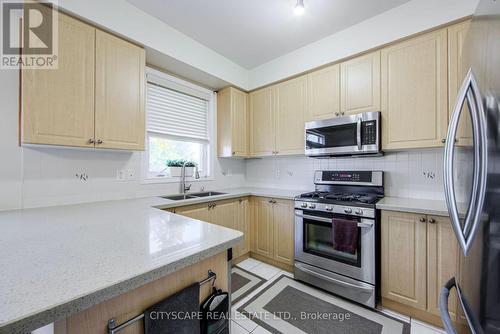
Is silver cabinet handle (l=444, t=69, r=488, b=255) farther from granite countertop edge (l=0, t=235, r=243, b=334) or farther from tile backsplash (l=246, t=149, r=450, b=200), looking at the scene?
tile backsplash (l=246, t=149, r=450, b=200)

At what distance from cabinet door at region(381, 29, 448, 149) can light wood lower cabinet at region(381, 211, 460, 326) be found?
71cm

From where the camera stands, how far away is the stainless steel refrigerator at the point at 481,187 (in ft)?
2.20

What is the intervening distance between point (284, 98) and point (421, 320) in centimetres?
259

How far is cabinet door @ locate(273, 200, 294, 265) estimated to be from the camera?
2.42m

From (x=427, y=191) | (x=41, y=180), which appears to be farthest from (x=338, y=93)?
(x=41, y=180)

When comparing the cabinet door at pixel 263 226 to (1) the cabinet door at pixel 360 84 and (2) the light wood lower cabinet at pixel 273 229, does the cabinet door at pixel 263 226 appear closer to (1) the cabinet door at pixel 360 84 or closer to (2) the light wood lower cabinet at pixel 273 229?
(2) the light wood lower cabinet at pixel 273 229

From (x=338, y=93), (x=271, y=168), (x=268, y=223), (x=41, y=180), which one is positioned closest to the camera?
(x=41, y=180)

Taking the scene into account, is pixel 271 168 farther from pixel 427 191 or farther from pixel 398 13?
pixel 398 13

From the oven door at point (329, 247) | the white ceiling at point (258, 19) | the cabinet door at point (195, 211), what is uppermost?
the white ceiling at point (258, 19)

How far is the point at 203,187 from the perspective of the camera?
9.61 feet

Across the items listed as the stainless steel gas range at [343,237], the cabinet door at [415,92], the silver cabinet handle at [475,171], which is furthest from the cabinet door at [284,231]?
the silver cabinet handle at [475,171]

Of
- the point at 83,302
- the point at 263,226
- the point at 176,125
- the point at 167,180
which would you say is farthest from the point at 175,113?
the point at 83,302

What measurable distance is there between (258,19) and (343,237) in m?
2.27

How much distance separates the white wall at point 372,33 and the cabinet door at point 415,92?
106 mm
